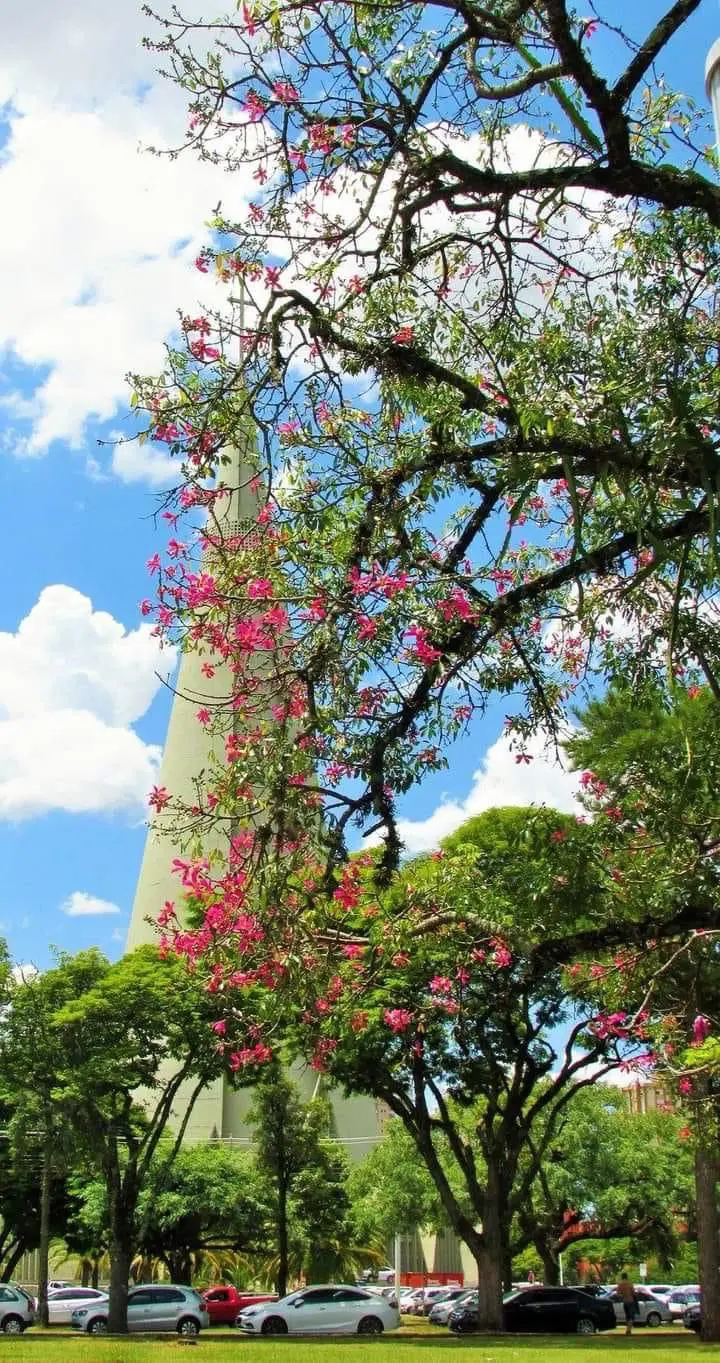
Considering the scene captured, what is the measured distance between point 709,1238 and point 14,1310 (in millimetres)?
16719

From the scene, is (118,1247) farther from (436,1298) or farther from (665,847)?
(436,1298)

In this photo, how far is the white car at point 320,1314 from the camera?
24.2m

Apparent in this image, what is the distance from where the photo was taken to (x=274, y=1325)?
79.4 ft

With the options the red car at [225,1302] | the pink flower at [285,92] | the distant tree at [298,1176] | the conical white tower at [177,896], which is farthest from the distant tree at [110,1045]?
the pink flower at [285,92]

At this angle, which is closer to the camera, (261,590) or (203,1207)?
(261,590)

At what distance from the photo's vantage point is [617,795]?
10.1 meters

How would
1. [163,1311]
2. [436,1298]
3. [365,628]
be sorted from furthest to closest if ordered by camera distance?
[436,1298] → [163,1311] → [365,628]

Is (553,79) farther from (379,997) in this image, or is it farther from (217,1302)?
(217,1302)

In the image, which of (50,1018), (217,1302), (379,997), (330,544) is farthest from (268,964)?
(217,1302)

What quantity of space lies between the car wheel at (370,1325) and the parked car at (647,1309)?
551 inches

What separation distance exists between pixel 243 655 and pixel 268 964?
1506 millimetres

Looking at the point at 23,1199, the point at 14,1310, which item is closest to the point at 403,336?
the point at 14,1310

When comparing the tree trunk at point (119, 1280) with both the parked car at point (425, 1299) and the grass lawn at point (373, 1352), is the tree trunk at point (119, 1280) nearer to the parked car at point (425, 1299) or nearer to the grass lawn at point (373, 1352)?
the grass lawn at point (373, 1352)

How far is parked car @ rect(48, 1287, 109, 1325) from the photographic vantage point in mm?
32438
